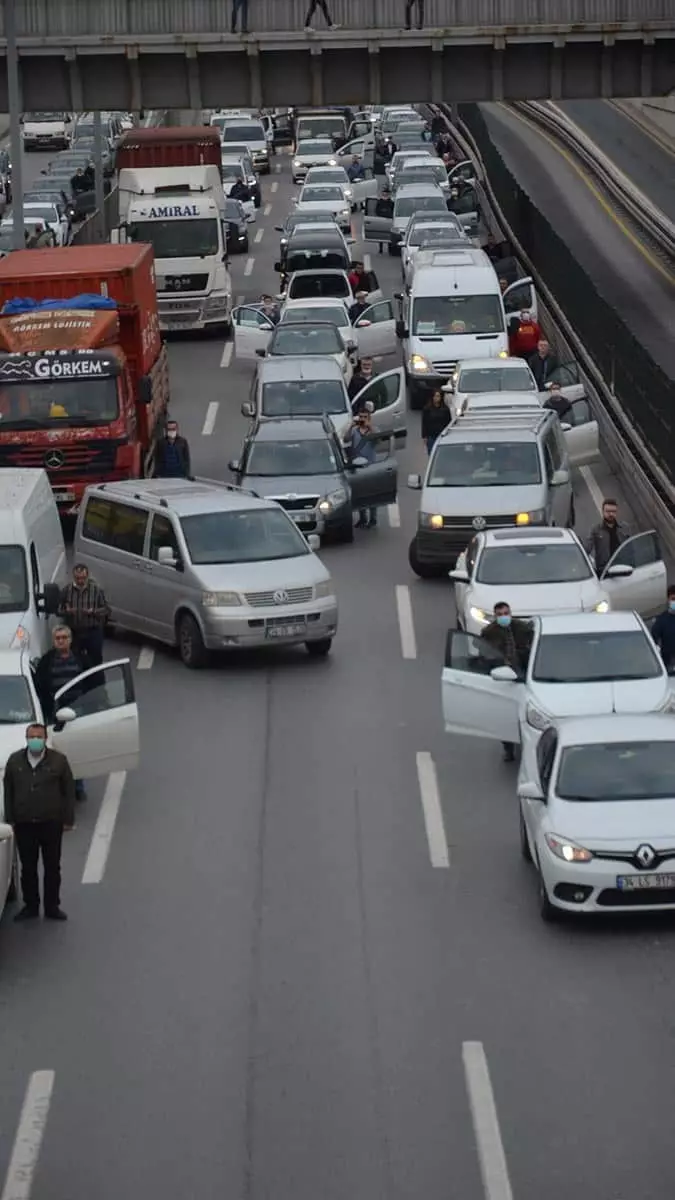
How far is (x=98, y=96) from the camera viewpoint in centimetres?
5381

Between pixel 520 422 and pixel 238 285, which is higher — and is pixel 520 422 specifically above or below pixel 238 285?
above

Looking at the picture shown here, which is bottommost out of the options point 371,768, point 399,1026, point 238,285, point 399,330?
point 238,285

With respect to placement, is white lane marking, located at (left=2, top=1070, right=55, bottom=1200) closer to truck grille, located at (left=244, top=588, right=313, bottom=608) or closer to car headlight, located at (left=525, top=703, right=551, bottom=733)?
car headlight, located at (left=525, top=703, right=551, bottom=733)

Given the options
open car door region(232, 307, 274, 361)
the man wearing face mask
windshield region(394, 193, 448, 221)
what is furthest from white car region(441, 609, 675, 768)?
windshield region(394, 193, 448, 221)

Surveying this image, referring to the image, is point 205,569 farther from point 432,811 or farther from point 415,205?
point 415,205

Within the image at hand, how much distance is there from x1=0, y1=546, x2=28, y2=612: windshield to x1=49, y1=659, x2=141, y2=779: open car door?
11.4 ft

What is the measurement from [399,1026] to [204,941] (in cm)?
231

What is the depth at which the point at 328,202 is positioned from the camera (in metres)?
65.1

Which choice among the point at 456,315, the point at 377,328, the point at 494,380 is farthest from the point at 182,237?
the point at 494,380

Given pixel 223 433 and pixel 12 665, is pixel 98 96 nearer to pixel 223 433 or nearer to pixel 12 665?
pixel 223 433

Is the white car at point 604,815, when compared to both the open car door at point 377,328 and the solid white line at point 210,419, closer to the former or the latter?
the solid white line at point 210,419

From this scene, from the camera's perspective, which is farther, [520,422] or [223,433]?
[223,433]

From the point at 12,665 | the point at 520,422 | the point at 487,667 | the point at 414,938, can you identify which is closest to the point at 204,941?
the point at 414,938

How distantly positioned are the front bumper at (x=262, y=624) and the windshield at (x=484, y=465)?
4.79 meters
